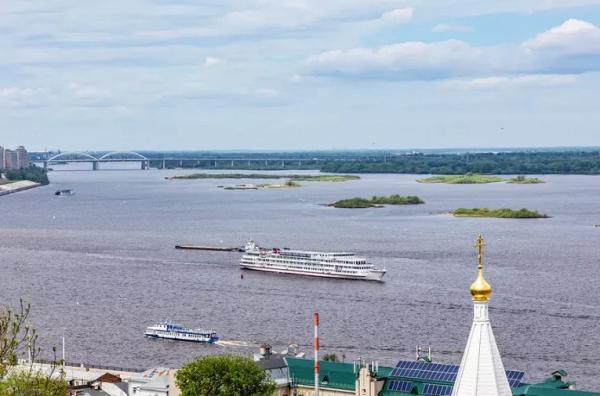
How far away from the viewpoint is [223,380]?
59.0 ft

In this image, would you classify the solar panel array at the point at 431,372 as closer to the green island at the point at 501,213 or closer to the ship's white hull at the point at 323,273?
the ship's white hull at the point at 323,273

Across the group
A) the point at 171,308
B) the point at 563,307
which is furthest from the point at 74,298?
the point at 563,307

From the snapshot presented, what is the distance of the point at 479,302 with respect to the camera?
9.22 meters

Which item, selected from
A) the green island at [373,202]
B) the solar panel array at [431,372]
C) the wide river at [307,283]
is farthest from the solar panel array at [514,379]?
the green island at [373,202]

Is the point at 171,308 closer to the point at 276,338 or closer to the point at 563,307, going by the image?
the point at 276,338

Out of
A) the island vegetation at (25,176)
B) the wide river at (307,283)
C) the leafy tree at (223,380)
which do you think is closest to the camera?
the leafy tree at (223,380)

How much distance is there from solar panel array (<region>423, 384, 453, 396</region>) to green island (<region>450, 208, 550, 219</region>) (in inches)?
1832

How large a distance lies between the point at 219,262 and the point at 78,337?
58.4ft

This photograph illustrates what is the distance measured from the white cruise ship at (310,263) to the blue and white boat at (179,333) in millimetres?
12320

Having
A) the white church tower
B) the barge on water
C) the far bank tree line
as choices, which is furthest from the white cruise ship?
the far bank tree line

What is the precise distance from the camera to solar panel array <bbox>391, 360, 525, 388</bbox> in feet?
59.4

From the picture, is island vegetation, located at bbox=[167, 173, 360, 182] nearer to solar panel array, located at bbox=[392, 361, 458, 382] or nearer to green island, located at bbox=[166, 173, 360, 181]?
green island, located at bbox=[166, 173, 360, 181]

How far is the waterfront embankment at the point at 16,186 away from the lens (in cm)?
10356

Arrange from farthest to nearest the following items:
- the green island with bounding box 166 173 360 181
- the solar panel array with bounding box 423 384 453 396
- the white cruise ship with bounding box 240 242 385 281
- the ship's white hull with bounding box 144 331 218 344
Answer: the green island with bounding box 166 173 360 181
the white cruise ship with bounding box 240 242 385 281
the ship's white hull with bounding box 144 331 218 344
the solar panel array with bounding box 423 384 453 396
